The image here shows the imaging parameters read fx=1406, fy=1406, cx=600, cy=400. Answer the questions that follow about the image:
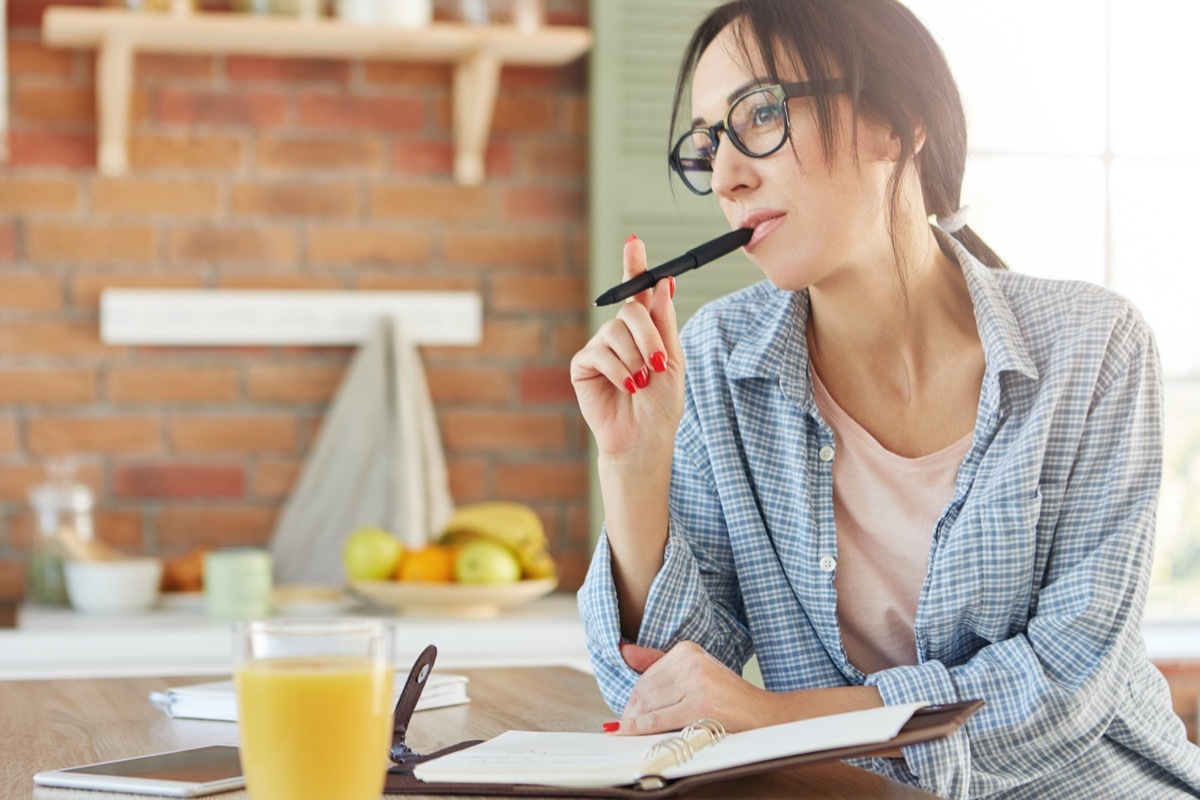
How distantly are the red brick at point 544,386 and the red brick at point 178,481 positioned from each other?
0.57 metres

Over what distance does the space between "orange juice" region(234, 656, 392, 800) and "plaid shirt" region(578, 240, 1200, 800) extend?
20.9 inches

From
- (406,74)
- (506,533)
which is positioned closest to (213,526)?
(506,533)

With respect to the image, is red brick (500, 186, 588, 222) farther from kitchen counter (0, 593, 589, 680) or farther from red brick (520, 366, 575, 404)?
kitchen counter (0, 593, 589, 680)

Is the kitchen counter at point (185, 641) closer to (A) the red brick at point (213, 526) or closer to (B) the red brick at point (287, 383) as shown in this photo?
(A) the red brick at point (213, 526)

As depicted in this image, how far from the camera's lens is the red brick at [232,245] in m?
2.64

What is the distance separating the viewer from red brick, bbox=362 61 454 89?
2.72 metres

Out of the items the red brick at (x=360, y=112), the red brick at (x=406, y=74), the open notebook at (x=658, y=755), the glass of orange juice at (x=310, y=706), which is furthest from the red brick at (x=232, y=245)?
the glass of orange juice at (x=310, y=706)

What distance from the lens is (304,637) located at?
0.72 m

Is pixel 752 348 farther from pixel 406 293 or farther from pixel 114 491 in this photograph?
pixel 114 491

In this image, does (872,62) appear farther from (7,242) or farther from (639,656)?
(7,242)

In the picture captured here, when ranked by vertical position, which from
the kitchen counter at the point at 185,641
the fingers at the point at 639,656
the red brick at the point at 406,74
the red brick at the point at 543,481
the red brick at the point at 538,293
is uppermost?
the red brick at the point at 406,74

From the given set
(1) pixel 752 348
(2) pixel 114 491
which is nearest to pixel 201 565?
(2) pixel 114 491

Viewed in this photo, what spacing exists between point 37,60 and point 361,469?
0.95 metres

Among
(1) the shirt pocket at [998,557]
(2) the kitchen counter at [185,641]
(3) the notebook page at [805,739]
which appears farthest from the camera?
(2) the kitchen counter at [185,641]
